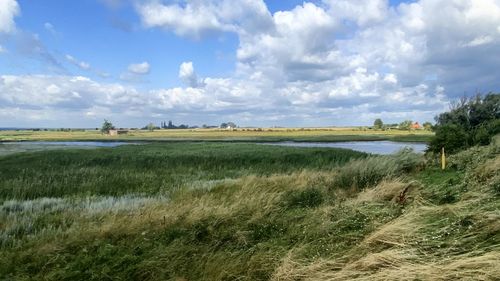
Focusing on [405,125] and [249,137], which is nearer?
[249,137]

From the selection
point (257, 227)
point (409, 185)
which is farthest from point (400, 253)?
point (409, 185)

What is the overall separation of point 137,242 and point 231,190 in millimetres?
5974

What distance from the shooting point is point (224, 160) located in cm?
3158

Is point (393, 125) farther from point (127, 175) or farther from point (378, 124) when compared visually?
point (127, 175)

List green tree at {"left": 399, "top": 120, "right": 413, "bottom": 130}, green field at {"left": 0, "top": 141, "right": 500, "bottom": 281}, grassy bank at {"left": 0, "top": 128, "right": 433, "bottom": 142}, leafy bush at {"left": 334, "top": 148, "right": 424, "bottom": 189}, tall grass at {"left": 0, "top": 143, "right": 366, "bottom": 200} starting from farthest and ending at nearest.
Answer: green tree at {"left": 399, "top": 120, "right": 413, "bottom": 130} < grassy bank at {"left": 0, "top": 128, "right": 433, "bottom": 142} < tall grass at {"left": 0, "top": 143, "right": 366, "bottom": 200} < leafy bush at {"left": 334, "top": 148, "right": 424, "bottom": 189} < green field at {"left": 0, "top": 141, "right": 500, "bottom": 281}

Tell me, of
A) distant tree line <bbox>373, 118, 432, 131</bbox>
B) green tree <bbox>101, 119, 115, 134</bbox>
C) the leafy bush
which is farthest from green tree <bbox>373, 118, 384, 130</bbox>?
the leafy bush

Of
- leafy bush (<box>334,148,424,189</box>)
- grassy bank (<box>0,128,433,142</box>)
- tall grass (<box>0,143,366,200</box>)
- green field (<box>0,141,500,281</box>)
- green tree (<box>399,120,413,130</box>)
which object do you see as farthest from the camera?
green tree (<box>399,120,413,130</box>)

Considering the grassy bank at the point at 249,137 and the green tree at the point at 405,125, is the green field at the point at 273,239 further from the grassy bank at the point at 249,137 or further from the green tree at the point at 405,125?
the green tree at the point at 405,125

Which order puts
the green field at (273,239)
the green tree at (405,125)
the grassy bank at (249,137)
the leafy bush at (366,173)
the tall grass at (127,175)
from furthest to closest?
the green tree at (405,125) → the grassy bank at (249,137) → the tall grass at (127,175) → the leafy bush at (366,173) → the green field at (273,239)

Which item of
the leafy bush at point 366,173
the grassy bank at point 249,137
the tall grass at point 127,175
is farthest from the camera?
the grassy bank at point 249,137

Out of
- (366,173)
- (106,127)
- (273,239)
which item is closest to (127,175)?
(366,173)

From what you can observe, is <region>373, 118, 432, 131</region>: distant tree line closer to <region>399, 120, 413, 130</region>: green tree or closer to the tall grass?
<region>399, 120, 413, 130</region>: green tree

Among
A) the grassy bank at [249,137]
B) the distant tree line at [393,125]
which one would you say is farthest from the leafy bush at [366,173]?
the distant tree line at [393,125]

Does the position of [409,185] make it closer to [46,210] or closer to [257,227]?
[257,227]
